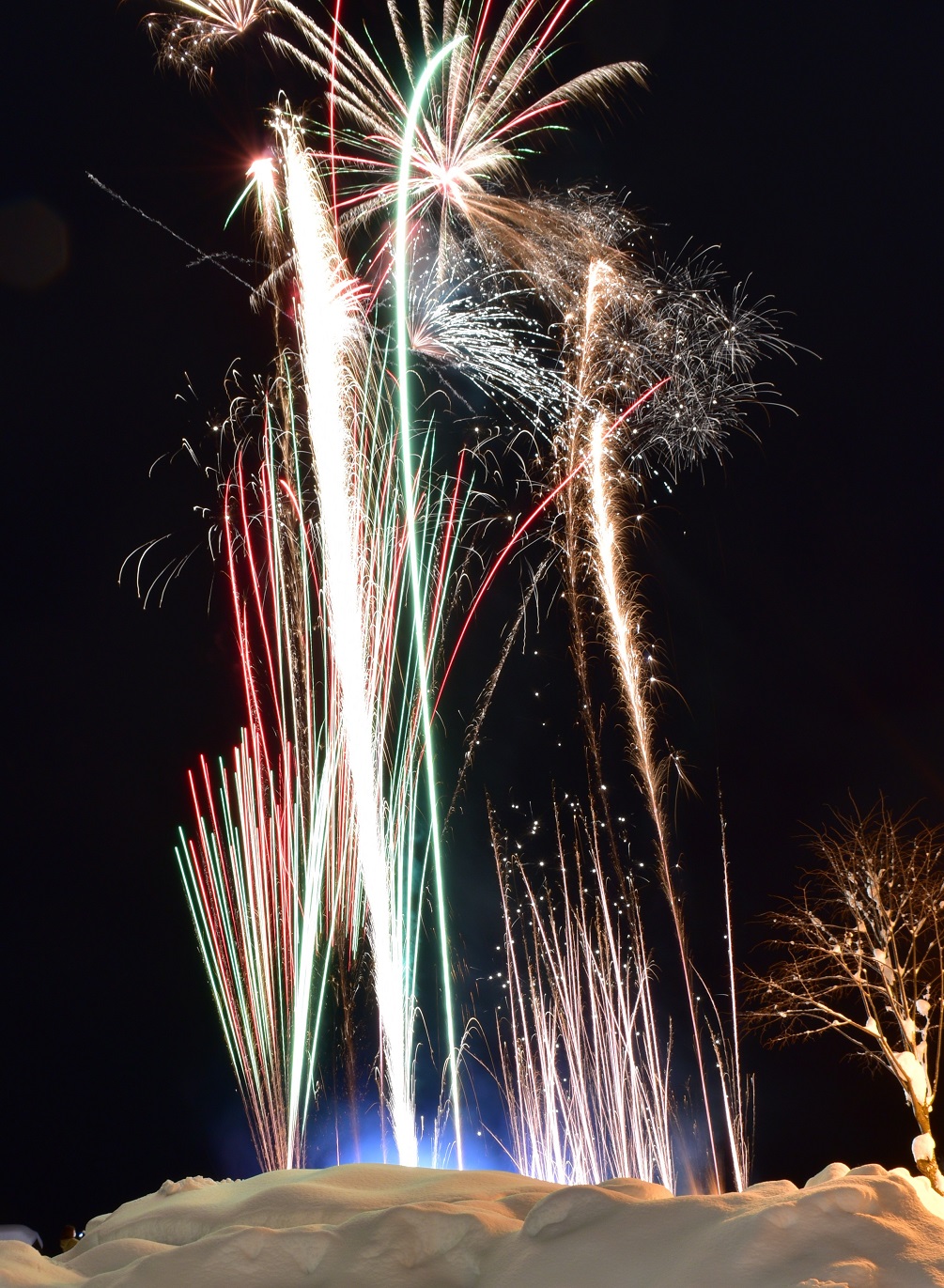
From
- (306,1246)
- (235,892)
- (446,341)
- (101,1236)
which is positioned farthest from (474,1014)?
(306,1246)

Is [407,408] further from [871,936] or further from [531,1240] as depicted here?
[531,1240]

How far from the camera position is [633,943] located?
540 inches

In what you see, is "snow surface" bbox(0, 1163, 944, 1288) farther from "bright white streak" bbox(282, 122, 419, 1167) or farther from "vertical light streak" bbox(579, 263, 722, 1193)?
"vertical light streak" bbox(579, 263, 722, 1193)

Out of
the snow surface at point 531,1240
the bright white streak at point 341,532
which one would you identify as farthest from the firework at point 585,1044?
the snow surface at point 531,1240

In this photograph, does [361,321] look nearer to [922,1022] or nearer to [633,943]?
[633,943]

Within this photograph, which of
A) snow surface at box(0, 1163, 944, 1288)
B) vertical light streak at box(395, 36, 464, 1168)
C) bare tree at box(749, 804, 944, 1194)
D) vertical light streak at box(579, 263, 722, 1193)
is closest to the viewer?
snow surface at box(0, 1163, 944, 1288)

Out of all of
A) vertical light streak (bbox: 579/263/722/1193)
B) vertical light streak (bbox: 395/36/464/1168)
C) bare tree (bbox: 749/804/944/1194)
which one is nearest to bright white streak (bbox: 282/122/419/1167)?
vertical light streak (bbox: 395/36/464/1168)

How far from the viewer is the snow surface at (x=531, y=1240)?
286 cm

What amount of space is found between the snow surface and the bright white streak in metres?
6.27

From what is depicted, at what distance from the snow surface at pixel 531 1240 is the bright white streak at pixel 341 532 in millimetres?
6265

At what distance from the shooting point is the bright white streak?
33.9 feet

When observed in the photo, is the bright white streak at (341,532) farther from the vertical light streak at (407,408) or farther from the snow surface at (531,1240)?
the snow surface at (531,1240)

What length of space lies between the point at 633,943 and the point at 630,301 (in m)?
7.20

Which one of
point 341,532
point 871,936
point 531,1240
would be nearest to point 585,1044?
point 871,936
